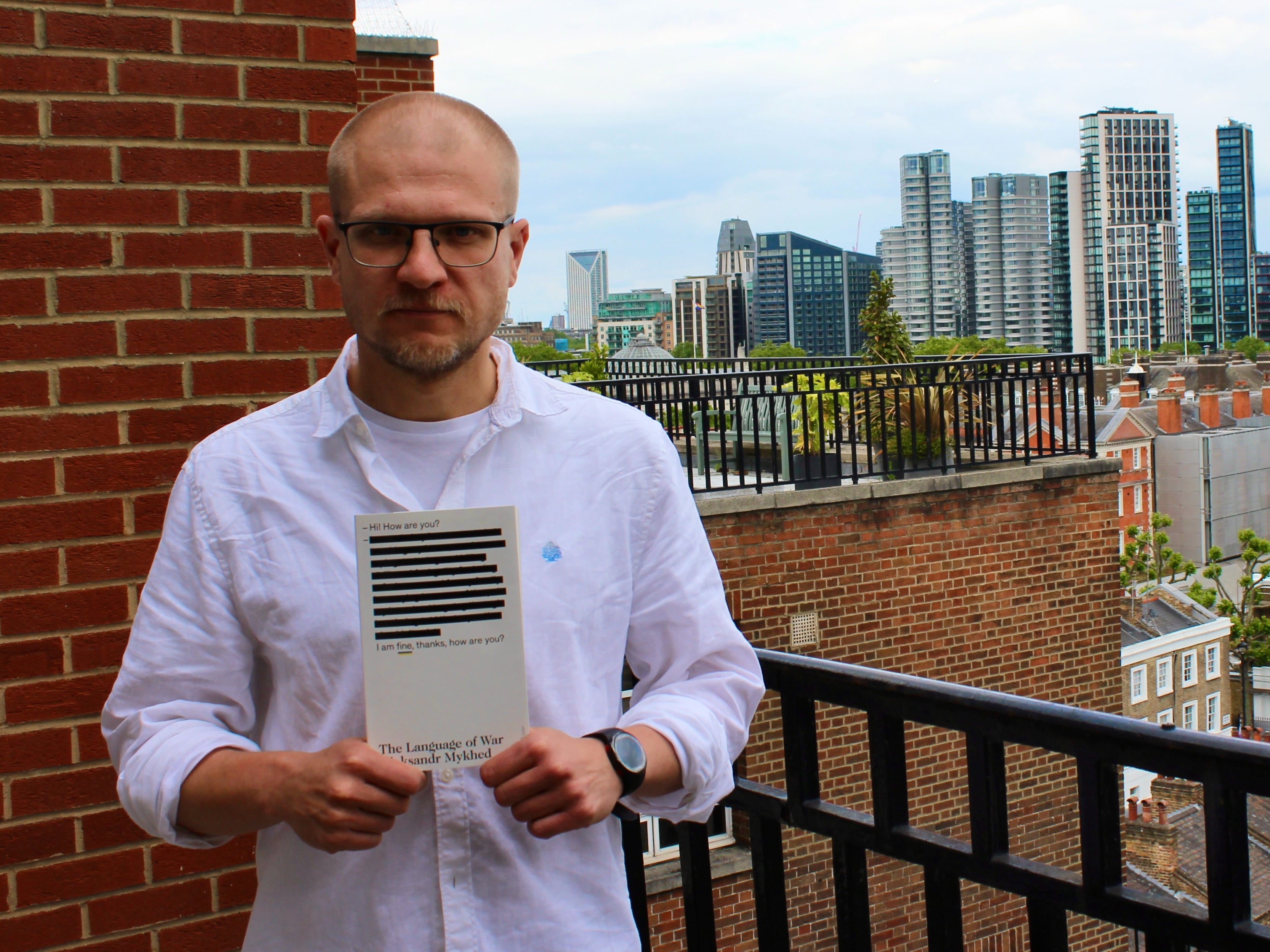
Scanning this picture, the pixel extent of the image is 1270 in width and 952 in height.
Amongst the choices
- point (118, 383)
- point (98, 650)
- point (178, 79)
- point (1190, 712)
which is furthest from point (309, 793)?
point (1190, 712)

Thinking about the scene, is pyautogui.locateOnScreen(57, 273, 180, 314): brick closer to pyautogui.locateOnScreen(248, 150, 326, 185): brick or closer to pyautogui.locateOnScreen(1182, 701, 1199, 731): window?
pyautogui.locateOnScreen(248, 150, 326, 185): brick

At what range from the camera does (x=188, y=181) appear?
2590mm

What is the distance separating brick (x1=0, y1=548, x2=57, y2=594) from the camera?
2445mm

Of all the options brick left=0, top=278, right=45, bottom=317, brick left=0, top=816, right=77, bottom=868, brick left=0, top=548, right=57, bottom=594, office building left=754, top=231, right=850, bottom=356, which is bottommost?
brick left=0, top=816, right=77, bottom=868

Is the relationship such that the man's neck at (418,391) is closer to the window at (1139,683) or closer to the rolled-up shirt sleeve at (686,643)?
the rolled-up shirt sleeve at (686,643)

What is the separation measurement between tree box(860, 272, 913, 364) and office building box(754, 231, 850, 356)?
79.3 metres

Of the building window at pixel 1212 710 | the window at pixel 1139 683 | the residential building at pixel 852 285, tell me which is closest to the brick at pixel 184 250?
the window at pixel 1139 683

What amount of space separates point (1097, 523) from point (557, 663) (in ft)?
36.6

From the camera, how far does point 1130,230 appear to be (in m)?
142

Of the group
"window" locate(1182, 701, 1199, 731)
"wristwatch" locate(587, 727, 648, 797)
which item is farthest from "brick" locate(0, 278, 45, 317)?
"window" locate(1182, 701, 1199, 731)

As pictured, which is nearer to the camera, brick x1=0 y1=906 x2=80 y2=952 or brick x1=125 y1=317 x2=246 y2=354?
brick x1=0 y1=906 x2=80 y2=952

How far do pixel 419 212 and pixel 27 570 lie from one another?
4.69 ft

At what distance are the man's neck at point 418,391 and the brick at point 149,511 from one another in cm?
111

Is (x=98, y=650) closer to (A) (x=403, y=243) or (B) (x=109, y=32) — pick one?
(B) (x=109, y=32)
